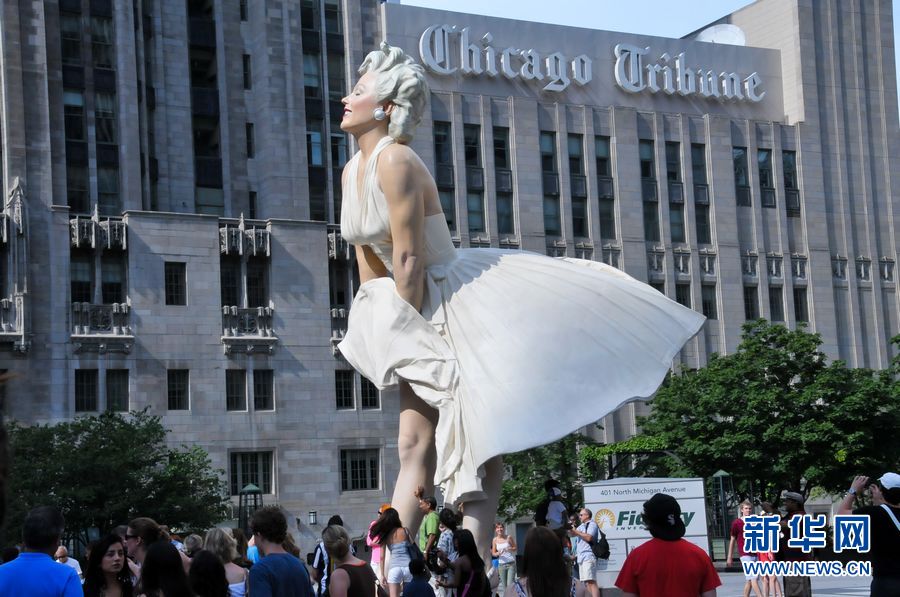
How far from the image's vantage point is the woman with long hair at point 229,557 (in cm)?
1091

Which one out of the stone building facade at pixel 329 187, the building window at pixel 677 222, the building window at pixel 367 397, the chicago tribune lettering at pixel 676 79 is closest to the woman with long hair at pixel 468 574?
the stone building facade at pixel 329 187

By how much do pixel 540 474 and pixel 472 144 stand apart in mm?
19024

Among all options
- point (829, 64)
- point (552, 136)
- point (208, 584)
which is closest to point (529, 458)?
point (552, 136)

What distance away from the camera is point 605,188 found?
69.8m

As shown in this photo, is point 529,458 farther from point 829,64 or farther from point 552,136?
point 829,64

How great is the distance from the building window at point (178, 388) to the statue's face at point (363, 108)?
143 ft

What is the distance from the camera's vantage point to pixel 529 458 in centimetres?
5459

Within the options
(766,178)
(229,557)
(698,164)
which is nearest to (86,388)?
(698,164)

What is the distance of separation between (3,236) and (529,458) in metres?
21.8

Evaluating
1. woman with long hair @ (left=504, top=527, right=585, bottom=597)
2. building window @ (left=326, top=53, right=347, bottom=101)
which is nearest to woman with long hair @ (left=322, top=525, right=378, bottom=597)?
woman with long hair @ (left=504, top=527, right=585, bottom=597)

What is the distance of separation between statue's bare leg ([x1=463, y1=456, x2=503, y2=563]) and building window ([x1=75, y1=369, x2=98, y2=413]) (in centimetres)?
4361

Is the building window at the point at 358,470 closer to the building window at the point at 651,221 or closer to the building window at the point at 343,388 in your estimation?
the building window at the point at 343,388

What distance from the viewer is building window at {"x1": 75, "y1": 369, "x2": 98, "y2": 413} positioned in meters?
55.8

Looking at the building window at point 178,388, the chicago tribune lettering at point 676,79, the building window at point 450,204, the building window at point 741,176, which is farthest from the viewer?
the building window at point 741,176
